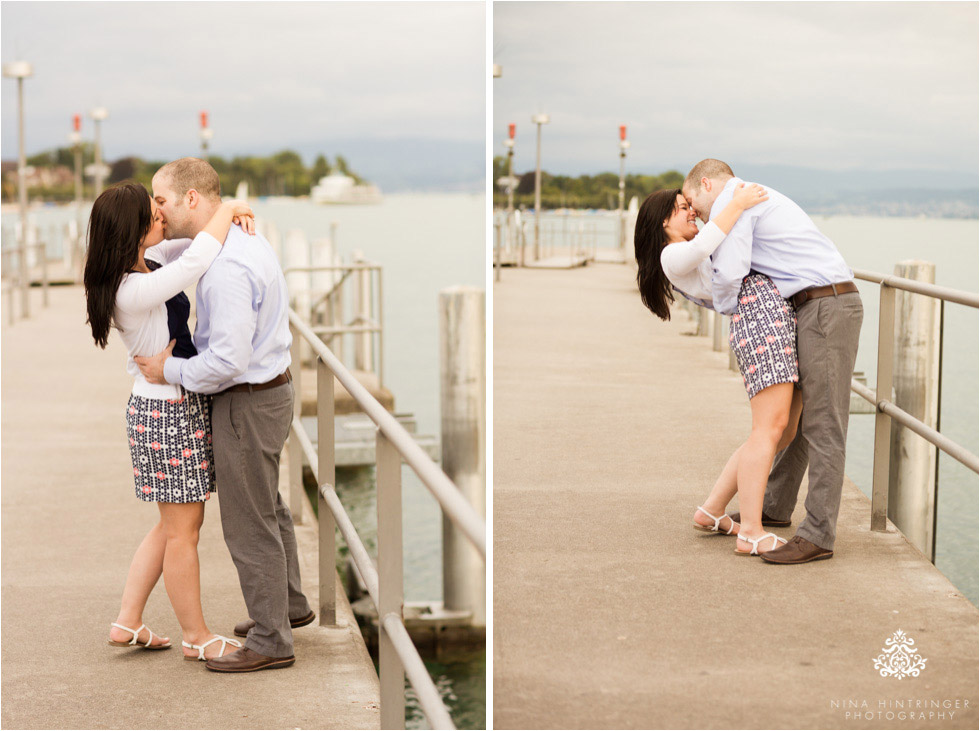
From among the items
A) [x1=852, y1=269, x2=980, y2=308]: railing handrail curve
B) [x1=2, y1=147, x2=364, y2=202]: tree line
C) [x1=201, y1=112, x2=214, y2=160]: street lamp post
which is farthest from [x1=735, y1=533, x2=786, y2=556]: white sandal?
[x1=201, y1=112, x2=214, y2=160]: street lamp post

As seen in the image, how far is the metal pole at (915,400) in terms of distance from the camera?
571 centimetres

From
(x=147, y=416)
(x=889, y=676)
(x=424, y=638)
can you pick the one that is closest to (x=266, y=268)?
(x=147, y=416)

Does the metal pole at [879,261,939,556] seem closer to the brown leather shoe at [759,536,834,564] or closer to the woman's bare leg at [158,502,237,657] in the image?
the brown leather shoe at [759,536,834,564]

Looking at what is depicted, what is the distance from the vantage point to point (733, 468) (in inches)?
140

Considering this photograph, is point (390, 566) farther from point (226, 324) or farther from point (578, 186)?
point (578, 186)

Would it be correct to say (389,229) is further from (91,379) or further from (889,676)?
(889,676)

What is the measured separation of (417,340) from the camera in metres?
31.2

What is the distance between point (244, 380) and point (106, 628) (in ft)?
3.63

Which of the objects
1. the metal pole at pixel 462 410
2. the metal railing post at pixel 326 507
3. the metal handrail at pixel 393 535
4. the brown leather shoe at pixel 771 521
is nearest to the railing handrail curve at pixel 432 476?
the metal handrail at pixel 393 535

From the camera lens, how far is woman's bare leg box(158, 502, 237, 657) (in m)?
3.18

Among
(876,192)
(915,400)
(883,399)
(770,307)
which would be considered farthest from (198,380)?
(915,400)

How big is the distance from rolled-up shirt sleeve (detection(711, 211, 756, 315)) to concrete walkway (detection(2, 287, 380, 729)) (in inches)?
60.6

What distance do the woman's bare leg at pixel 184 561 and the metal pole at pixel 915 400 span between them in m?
3.72

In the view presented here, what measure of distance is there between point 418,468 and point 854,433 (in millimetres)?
7805
